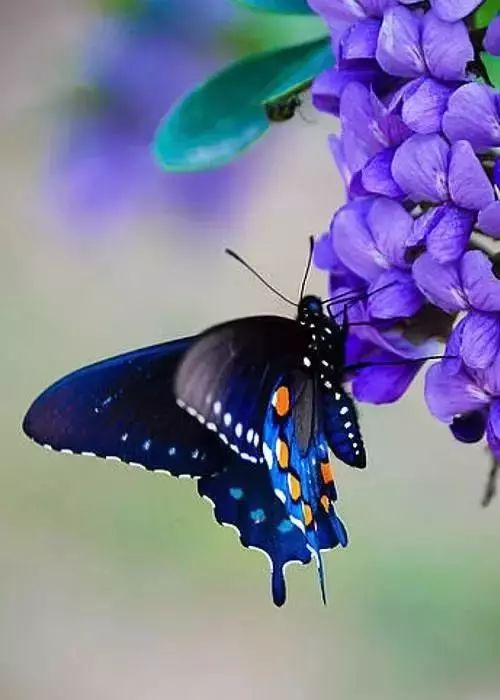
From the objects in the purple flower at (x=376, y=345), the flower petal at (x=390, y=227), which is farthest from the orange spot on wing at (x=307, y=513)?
the flower petal at (x=390, y=227)

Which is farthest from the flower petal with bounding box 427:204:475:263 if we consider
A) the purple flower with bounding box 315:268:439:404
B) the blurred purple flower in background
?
the blurred purple flower in background

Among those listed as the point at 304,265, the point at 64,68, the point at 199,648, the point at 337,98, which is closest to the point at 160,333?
the point at 304,265

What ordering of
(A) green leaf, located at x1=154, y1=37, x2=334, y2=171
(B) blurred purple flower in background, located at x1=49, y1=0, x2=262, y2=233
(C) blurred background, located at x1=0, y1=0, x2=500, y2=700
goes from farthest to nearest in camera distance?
1. (C) blurred background, located at x1=0, y1=0, x2=500, y2=700
2. (B) blurred purple flower in background, located at x1=49, y1=0, x2=262, y2=233
3. (A) green leaf, located at x1=154, y1=37, x2=334, y2=171

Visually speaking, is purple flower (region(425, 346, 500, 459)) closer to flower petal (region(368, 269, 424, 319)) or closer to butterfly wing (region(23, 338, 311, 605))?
flower petal (region(368, 269, 424, 319))

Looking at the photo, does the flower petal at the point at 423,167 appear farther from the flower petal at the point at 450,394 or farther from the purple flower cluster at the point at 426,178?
the flower petal at the point at 450,394

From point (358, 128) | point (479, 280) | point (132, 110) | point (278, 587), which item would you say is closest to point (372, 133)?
point (358, 128)
